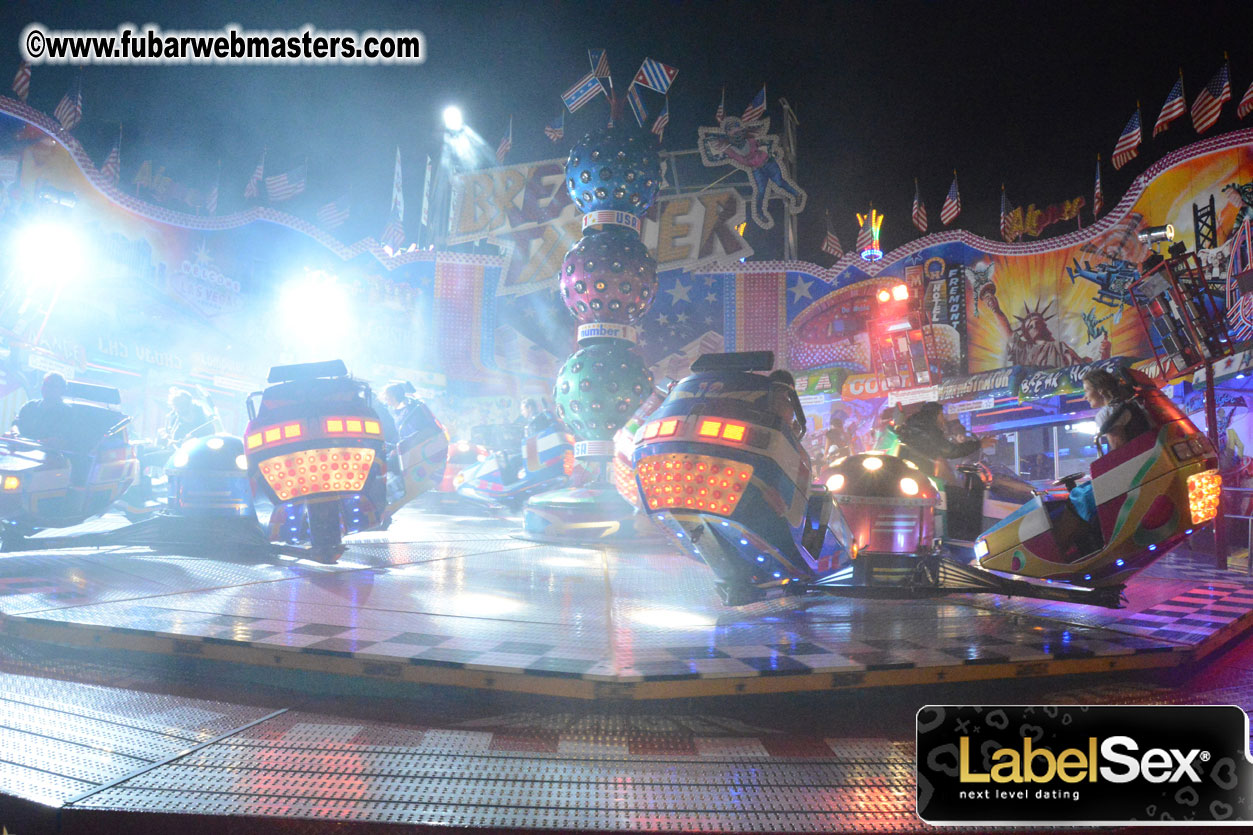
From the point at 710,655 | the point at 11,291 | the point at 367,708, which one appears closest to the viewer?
the point at 367,708

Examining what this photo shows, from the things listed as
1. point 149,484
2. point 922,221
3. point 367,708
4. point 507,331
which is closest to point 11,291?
point 149,484

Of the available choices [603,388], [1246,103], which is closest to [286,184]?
[603,388]

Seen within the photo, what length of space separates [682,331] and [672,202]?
393 centimetres

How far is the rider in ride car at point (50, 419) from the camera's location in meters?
5.64

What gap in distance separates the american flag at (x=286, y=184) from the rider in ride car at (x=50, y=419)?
42.0ft

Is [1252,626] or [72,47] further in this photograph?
[72,47]

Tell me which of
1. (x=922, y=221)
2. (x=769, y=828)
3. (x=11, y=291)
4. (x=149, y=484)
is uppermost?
(x=922, y=221)

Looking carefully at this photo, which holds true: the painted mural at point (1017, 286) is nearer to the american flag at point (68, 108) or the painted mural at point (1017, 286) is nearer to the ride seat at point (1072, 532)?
the ride seat at point (1072, 532)

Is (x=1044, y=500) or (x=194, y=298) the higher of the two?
(x=194, y=298)

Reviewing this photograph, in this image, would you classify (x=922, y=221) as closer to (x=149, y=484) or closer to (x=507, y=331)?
(x=507, y=331)

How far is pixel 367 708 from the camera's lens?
7.67ft

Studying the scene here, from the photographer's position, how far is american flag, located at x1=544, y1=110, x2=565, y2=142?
1930 cm

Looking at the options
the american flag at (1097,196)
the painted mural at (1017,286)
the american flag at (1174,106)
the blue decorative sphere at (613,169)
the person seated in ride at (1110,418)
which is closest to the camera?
the person seated in ride at (1110,418)

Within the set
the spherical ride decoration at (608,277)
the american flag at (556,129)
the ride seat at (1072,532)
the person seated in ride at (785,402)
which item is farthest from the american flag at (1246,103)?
the person seated in ride at (785,402)
